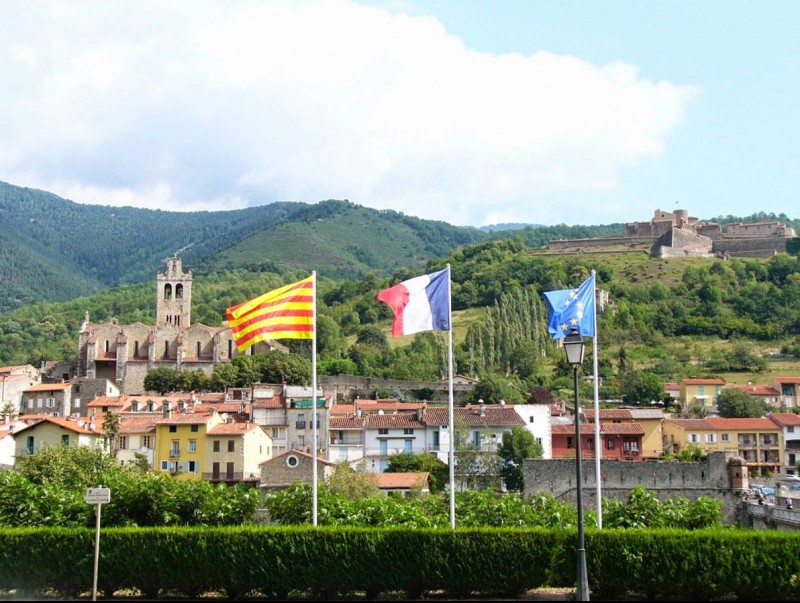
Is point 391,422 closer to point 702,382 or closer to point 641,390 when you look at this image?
point 641,390

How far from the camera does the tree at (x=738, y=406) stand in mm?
93562

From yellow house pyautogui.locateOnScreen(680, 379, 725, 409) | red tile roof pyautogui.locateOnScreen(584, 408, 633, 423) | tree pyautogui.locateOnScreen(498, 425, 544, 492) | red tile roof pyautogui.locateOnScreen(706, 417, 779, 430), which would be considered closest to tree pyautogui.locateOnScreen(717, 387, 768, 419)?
yellow house pyautogui.locateOnScreen(680, 379, 725, 409)

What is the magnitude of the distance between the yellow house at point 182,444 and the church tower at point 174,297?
57.7 meters

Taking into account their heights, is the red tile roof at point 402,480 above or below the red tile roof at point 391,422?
below

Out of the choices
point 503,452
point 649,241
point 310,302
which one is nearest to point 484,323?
point 503,452

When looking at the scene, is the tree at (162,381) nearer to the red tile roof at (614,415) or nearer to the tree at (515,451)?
the red tile roof at (614,415)

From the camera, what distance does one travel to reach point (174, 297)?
12694cm

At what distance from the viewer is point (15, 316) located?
199 metres

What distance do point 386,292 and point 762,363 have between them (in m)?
100.0

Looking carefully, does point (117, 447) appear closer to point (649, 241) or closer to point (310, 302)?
point (310, 302)

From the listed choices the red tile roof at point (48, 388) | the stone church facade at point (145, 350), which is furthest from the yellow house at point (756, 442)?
the red tile roof at point (48, 388)

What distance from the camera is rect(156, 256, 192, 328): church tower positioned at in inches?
4948

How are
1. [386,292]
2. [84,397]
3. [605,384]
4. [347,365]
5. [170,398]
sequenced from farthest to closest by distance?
[347,365], [605,384], [84,397], [170,398], [386,292]

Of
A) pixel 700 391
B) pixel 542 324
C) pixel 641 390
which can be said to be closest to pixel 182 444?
pixel 641 390
